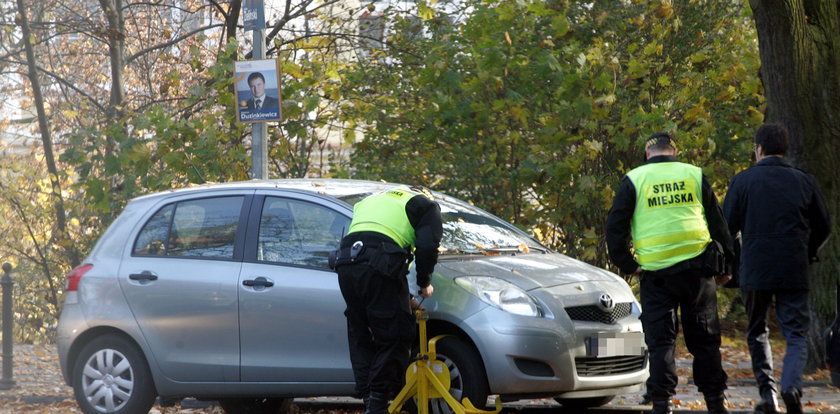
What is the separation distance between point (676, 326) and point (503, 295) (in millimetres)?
1037

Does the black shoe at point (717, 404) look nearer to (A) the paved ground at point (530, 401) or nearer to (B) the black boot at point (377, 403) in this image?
(A) the paved ground at point (530, 401)

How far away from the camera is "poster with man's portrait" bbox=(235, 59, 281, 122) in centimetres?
906

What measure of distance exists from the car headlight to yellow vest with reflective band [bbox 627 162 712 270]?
0.71 metres

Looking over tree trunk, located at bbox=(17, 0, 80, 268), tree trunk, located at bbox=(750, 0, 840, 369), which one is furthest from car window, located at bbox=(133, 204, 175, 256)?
tree trunk, located at bbox=(17, 0, 80, 268)

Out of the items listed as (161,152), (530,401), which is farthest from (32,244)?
(530,401)

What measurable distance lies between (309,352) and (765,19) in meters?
4.53

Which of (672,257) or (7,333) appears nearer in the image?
(672,257)

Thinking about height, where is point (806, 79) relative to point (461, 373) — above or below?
above

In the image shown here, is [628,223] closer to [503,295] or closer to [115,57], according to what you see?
[503,295]

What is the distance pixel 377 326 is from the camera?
6008 mm

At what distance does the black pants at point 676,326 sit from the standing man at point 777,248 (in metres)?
0.29

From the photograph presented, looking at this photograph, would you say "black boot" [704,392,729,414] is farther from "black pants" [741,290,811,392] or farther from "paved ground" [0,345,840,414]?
"paved ground" [0,345,840,414]

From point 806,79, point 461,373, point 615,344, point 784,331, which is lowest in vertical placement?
point 461,373

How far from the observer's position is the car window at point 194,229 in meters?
7.18
